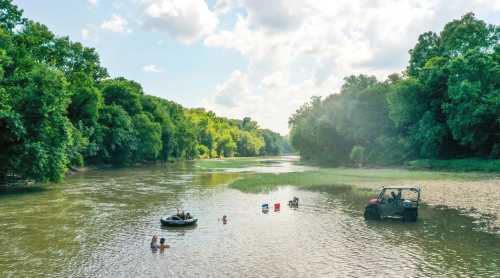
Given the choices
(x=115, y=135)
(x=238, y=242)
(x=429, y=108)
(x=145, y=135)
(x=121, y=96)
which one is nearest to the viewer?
(x=238, y=242)

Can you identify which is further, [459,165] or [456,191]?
[459,165]

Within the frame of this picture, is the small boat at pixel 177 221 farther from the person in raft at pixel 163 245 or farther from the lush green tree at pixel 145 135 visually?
the lush green tree at pixel 145 135

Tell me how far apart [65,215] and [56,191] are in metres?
18.4

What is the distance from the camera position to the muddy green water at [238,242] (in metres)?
21.4

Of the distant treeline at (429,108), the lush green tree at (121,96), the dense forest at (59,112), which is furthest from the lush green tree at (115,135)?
the distant treeline at (429,108)

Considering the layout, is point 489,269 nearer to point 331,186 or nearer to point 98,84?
point 331,186

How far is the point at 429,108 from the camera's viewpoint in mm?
89625

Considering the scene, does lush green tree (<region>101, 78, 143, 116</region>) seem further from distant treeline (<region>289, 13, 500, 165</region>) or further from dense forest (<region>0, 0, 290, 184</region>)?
distant treeline (<region>289, 13, 500, 165</region>)

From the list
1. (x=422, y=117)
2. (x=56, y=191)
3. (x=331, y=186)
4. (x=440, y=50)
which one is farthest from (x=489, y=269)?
(x=440, y=50)

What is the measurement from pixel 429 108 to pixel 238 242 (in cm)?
7395

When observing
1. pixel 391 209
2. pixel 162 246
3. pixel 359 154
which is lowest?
pixel 162 246

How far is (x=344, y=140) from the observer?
387ft

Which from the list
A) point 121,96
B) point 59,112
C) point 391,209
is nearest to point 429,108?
point 391,209

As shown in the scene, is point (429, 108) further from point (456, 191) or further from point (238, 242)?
point (238, 242)
